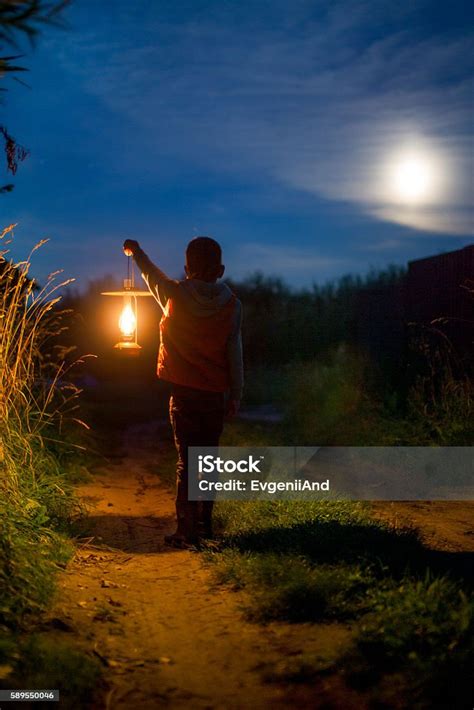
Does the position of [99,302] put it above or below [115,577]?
above

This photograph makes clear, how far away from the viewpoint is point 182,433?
5.47 m

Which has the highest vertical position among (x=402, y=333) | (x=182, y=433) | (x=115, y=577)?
(x=402, y=333)

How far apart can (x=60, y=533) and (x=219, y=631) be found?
5.79 ft

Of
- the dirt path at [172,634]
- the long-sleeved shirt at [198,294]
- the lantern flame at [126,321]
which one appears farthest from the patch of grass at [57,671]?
the lantern flame at [126,321]

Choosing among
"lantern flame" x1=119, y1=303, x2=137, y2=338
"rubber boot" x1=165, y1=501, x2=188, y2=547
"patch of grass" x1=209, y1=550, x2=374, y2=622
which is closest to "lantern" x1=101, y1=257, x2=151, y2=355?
"lantern flame" x1=119, y1=303, x2=137, y2=338

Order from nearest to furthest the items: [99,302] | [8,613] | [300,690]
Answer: [300,690]
[8,613]
[99,302]

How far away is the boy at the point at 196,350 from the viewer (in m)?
5.32

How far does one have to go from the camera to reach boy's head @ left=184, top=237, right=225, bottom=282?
5.34m

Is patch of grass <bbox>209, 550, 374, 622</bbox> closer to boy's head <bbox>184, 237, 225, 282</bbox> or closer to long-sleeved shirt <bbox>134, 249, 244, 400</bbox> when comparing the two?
long-sleeved shirt <bbox>134, 249, 244, 400</bbox>

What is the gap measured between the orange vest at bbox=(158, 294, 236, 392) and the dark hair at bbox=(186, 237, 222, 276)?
259mm

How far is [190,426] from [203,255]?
1.19 metres

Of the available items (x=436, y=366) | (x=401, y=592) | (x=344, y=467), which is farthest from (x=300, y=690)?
(x=436, y=366)

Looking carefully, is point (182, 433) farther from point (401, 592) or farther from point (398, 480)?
point (398, 480)

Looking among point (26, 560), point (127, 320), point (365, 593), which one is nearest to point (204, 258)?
point (127, 320)
